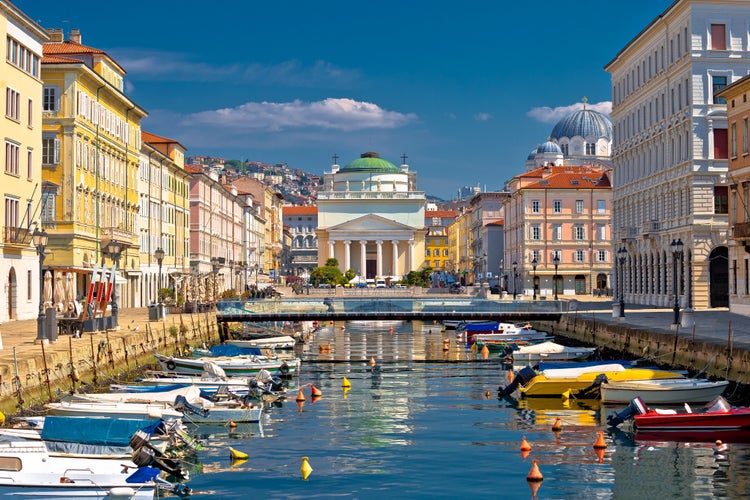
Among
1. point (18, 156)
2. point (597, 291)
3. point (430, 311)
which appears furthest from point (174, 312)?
point (597, 291)

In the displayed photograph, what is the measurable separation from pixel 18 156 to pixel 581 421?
31572 mm

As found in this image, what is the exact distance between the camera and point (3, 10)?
5034 cm

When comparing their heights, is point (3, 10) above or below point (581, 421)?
above

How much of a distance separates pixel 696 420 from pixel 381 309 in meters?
37.8

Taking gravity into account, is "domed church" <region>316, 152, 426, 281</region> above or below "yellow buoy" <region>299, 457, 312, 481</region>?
above

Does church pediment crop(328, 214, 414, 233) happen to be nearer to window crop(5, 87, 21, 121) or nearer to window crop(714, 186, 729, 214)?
window crop(714, 186, 729, 214)

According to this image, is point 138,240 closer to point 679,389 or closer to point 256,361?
point 256,361

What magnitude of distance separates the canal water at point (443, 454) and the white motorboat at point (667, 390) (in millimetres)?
878

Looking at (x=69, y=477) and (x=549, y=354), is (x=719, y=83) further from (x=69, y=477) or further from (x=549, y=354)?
(x=69, y=477)

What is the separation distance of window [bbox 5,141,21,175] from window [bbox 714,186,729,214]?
41226mm

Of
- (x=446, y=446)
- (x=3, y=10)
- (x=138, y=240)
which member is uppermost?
(x=3, y=10)

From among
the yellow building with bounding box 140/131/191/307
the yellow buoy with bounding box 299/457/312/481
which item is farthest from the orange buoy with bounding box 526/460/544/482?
the yellow building with bounding box 140/131/191/307

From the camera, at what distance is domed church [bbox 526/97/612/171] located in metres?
190

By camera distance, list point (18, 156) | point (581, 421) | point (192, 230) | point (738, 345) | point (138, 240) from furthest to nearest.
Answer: point (192, 230) < point (138, 240) < point (18, 156) < point (738, 345) < point (581, 421)
